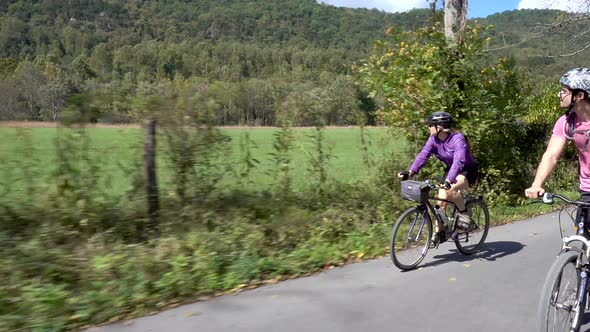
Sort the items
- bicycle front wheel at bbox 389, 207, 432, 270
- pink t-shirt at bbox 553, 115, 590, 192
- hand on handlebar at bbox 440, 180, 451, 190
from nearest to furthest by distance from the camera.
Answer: pink t-shirt at bbox 553, 115, 590, 192 → bicycle front wheel at bbox 389, 207, 432, 270 → hand on handlebar at bbox 440, 180, 451, 190

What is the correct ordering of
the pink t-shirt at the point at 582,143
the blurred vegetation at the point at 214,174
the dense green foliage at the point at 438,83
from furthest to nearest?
the dense green foliage at the point at 438,83 < the blurred vegetation at the point at 214,174 < the pink t-shirt at the point at 582,143

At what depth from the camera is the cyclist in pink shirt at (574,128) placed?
3480mm

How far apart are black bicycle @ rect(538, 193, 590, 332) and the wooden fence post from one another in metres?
4.15

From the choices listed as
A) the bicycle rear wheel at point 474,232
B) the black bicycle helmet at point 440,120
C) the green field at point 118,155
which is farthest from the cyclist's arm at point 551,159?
the green field at point 118,155

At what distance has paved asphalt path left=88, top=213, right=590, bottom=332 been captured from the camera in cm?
390

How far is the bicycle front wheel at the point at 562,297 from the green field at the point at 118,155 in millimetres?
4025

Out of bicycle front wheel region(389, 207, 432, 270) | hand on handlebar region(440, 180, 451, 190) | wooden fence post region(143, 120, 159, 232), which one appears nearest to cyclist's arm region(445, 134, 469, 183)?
hand on handlebar region(440, 180, 451, 190)

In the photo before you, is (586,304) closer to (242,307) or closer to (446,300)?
(446,300)

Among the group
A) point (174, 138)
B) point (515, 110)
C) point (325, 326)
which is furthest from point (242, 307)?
point (515, 110)

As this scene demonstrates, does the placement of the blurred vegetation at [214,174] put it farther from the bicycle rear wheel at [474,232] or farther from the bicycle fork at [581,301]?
the bicycle fork at [581,301]

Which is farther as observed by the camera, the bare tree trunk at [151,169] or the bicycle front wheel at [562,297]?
the bare tree trunk at [151,169]

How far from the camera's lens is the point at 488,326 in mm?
3939

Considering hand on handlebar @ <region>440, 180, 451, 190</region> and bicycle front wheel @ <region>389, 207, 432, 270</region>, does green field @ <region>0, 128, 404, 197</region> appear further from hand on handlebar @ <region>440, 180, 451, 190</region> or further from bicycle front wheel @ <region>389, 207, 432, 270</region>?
hand on handlebar @ <region>440, 180, 451, 190</region>

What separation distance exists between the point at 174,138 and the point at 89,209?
4.09ft
